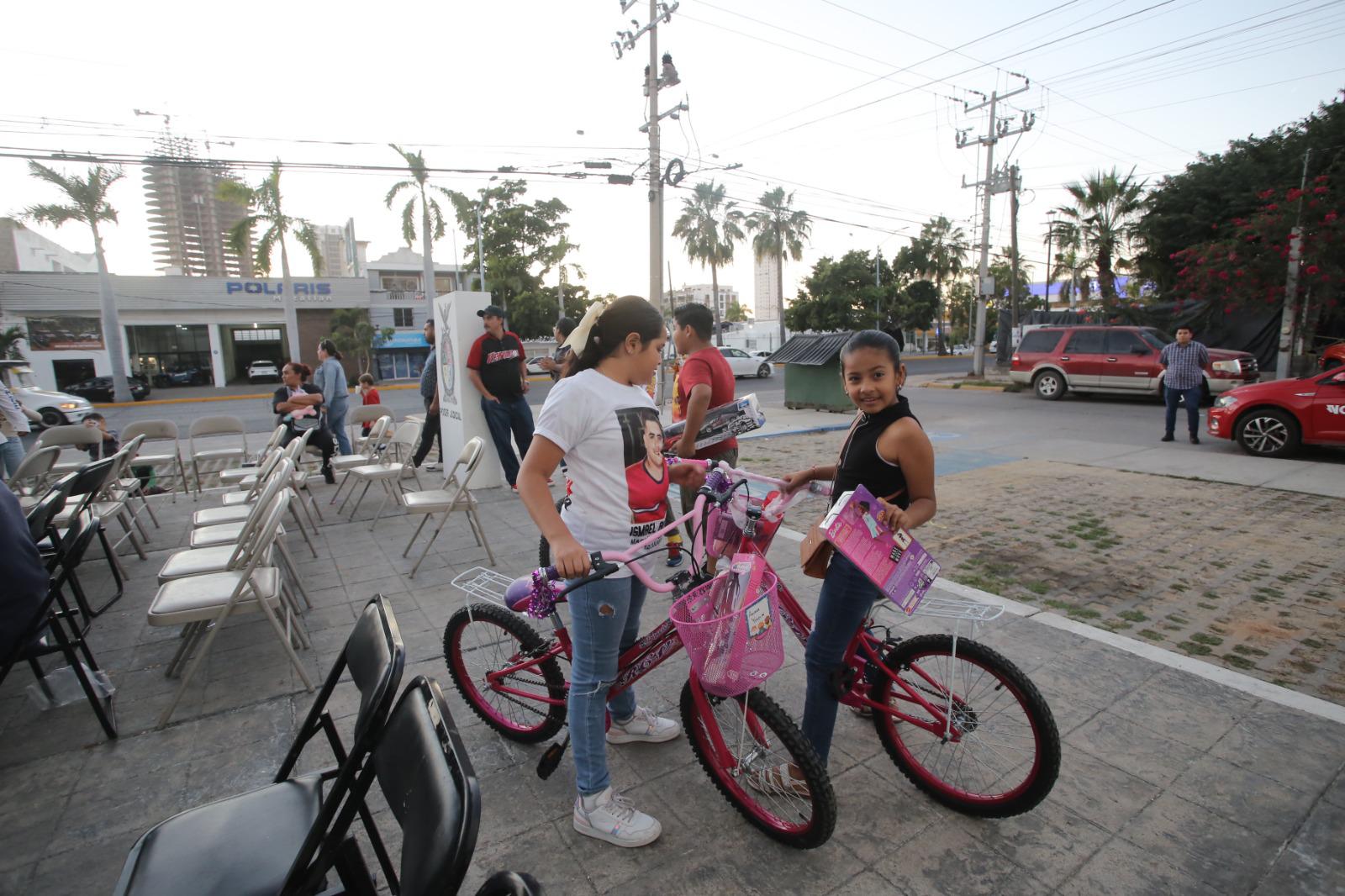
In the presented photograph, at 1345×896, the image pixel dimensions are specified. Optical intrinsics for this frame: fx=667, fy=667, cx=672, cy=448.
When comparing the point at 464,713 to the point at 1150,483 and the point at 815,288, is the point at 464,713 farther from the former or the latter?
the point at 815,288

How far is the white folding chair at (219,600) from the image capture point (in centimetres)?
295

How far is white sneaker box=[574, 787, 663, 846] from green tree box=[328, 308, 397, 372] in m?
36.9

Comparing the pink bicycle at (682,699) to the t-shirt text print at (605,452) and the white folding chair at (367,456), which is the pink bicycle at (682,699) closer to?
the t-shirt text print at (605,452)

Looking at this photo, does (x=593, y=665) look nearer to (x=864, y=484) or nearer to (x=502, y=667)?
(x=502, y=667)

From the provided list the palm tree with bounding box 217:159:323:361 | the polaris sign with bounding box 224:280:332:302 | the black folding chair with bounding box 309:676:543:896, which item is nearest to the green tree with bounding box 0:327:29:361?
the palm tree with bounding box 217:159:323:361

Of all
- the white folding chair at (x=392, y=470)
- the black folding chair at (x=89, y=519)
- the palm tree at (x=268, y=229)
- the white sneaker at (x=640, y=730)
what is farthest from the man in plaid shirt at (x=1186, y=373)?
the palm tree at (x=268, y=229)

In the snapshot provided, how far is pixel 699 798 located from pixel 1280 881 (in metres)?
1.78

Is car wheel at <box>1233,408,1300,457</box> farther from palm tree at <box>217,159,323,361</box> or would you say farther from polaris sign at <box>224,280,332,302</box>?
polaris sign at <box>224,280,332,302</box>

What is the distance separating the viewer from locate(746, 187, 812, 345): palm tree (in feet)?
144

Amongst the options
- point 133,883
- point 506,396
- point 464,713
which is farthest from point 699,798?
point 506,396

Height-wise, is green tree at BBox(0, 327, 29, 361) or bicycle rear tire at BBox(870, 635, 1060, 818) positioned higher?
green tree at BBox(0, 327, 29, 361)

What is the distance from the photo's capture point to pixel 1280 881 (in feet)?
6.60

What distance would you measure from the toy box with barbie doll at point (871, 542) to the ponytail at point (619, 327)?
0.81 m

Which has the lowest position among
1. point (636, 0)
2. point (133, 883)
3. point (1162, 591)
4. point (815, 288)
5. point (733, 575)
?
point (1162, 591)
